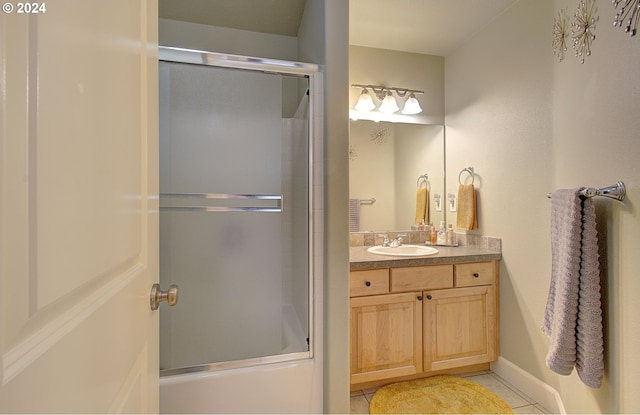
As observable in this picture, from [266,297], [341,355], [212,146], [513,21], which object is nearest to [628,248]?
[341,355]

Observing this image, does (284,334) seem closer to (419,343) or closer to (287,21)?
(419,343)

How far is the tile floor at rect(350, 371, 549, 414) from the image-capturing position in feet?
5.76

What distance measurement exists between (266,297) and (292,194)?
72cm

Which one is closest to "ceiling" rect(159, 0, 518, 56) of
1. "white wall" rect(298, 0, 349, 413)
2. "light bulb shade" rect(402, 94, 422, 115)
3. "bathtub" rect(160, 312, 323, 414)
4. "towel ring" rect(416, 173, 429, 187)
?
"light bulb shade" rect(402, 94, 422, 115)

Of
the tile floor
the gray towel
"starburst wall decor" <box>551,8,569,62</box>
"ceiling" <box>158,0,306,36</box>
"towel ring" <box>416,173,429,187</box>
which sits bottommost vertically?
the tile floor

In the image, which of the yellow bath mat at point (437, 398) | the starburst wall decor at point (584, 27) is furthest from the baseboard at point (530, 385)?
the starburst wall decor at point (584, 27)

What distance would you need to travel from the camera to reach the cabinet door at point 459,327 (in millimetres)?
1949

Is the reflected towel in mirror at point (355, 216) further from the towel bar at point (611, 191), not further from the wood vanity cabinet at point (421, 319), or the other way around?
the towel bar at point (611, 191)

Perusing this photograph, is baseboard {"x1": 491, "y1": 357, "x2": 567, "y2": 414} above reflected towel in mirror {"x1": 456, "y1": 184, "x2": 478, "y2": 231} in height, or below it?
below

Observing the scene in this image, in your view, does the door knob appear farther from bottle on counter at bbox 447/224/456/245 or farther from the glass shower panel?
bottle on counter at bbox 447/224/456/245

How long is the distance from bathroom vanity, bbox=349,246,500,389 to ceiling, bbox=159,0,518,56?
1.68m

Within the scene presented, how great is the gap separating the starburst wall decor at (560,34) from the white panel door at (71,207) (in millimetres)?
2057

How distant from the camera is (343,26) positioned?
4.68 ft

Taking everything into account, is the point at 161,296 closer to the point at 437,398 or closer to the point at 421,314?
the point at 421,314
